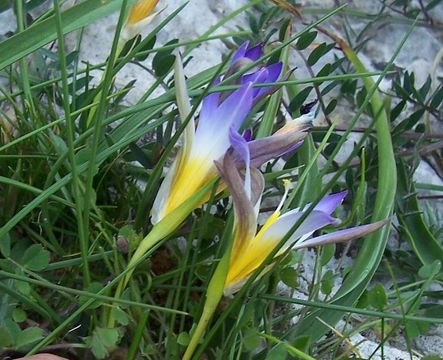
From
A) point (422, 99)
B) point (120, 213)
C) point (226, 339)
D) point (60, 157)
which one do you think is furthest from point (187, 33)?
point (226, 339)

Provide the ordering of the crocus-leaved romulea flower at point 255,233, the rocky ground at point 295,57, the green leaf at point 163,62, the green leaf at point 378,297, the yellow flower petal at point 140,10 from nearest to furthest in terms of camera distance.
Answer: the crocus-leaved romulea flower at point 255,233, the green leaf at point 378,297, the yellow flower petal at point 140,10, the green leaf at point 163,62, the rocky ground at point 295,57

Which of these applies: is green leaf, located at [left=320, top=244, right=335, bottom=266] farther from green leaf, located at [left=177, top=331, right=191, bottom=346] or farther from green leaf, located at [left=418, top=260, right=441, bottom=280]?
green leaf, located at [left=177, top=331, right=191, bottom=346]

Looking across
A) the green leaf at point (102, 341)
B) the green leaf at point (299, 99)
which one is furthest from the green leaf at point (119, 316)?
the green leaf at point (299, 99)

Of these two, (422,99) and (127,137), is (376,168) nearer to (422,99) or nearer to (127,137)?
(422,99)

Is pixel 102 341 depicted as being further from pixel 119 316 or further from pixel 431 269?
pixel 431 269

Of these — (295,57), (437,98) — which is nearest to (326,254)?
(437,98)

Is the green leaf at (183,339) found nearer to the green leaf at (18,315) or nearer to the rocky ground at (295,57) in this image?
the green leaf at (18,315)
